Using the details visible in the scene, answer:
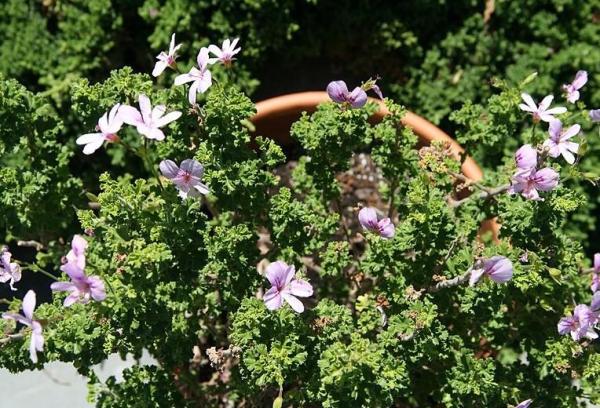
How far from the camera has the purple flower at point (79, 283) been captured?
1625mm

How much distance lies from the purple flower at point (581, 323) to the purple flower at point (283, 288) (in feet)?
2.29

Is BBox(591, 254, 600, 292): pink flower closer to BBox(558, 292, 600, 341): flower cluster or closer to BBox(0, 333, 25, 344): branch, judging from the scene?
BBox(558, 292, 600, 341): flower cluster

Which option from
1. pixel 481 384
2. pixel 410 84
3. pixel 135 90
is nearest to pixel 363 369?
A: pixel 481 384

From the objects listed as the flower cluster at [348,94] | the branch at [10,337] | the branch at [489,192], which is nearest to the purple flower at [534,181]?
the branch at [489,192]

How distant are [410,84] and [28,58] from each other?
61.5 inches

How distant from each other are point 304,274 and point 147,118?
0.60 m

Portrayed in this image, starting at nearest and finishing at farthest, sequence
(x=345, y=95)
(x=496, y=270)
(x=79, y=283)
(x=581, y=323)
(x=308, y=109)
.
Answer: (x=79, y=283)
(x=496, y=270)
(x=581, y=323)
(x=345, y=95)
(x=308, y=109)

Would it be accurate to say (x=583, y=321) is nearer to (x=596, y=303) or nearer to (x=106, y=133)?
(x=596, y=303)

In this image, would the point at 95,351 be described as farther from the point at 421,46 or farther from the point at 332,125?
the point at 421,46

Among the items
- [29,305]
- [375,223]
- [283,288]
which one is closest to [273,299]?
[283,288]

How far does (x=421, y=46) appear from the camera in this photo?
3.15 m

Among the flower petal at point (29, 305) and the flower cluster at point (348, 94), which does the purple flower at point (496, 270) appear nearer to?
the flower cluster at point (348, 94)

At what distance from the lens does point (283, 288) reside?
1.78m

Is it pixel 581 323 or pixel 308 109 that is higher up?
pixel 308 109
